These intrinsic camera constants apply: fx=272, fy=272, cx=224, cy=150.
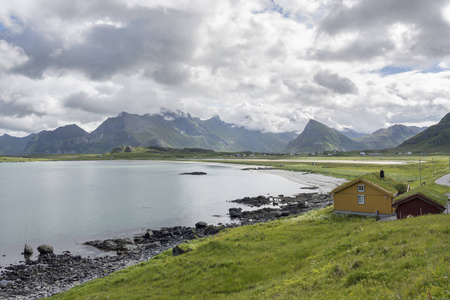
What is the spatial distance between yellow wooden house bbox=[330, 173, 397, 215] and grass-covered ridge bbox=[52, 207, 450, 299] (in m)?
12.4

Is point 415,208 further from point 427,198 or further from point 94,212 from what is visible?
point 94,212

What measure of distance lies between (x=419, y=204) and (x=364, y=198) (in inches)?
409

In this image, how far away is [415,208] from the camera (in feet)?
146

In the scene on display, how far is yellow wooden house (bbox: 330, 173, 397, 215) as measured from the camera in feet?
171

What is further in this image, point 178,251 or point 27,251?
point 27,251

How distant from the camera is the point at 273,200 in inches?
3674

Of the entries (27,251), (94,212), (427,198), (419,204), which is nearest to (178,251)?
(27,251)

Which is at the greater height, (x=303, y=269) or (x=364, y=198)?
(x=364, y=198)

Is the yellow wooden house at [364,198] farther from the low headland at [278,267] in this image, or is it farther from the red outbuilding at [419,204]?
the red outbuilding at [419,204]

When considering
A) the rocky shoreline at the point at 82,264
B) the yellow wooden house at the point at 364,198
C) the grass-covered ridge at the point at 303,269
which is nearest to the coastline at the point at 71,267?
the rocky shoreline at the point at 82,264

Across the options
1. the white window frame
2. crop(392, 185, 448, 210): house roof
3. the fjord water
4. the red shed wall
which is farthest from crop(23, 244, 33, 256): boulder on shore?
the red shed wall

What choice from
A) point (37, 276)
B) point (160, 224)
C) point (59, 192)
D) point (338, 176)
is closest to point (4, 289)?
point (37, 276)

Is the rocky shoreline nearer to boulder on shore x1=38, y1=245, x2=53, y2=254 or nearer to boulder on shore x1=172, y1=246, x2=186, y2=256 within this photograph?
boulder on shore x1=172, y1=246, x2=186, y2=256

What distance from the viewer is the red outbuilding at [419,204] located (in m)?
42.9
